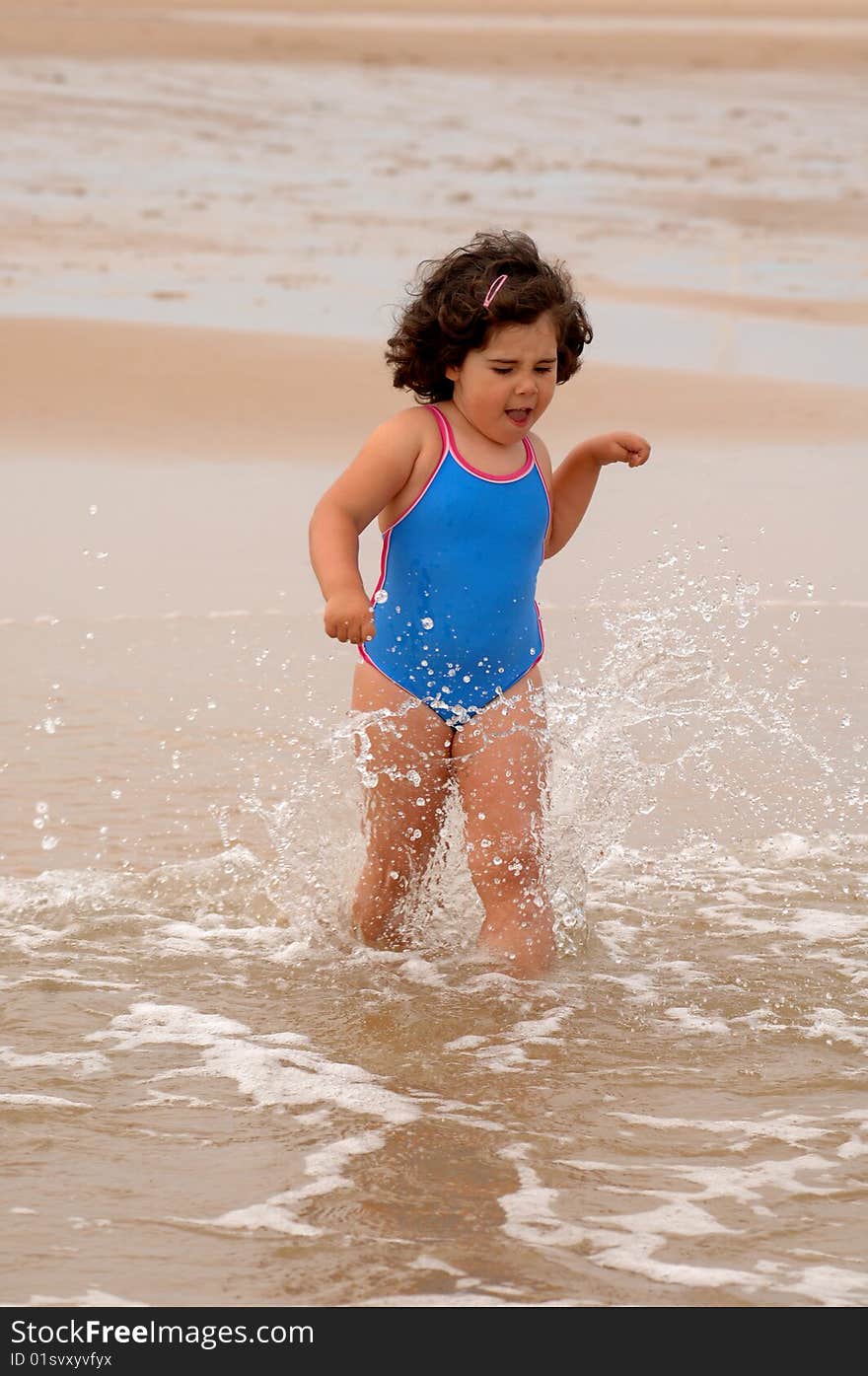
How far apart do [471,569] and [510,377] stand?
39cm

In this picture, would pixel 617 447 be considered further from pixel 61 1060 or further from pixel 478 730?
pixel 61 1060

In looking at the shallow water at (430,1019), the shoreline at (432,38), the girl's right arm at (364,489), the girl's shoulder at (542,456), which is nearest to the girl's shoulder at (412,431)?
the girl's right arm at (364,489)

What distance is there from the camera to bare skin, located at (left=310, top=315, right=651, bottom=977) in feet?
12.5

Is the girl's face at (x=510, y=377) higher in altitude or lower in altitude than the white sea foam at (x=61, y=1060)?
higher

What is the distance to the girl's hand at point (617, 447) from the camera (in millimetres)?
4055

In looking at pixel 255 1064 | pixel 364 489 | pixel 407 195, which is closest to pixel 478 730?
pixel 364 489

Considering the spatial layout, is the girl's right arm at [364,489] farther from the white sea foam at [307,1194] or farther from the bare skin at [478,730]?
the white sea foam at [307,1194]

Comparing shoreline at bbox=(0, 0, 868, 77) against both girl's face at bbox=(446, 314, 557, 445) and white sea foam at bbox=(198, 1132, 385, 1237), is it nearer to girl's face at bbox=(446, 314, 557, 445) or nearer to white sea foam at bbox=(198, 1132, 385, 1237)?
girl's face at bbox=(446, 314, 557, 445)

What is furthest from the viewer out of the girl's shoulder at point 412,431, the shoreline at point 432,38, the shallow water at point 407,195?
the shoreline at point 432,38

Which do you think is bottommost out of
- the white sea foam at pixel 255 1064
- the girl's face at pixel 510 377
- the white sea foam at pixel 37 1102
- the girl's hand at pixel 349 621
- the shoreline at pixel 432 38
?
the white sea foam at pixel 37 1102

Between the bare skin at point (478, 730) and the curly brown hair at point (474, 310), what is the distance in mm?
33

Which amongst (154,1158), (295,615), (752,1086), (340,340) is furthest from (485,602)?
(340,340)

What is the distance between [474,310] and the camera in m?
3.80
